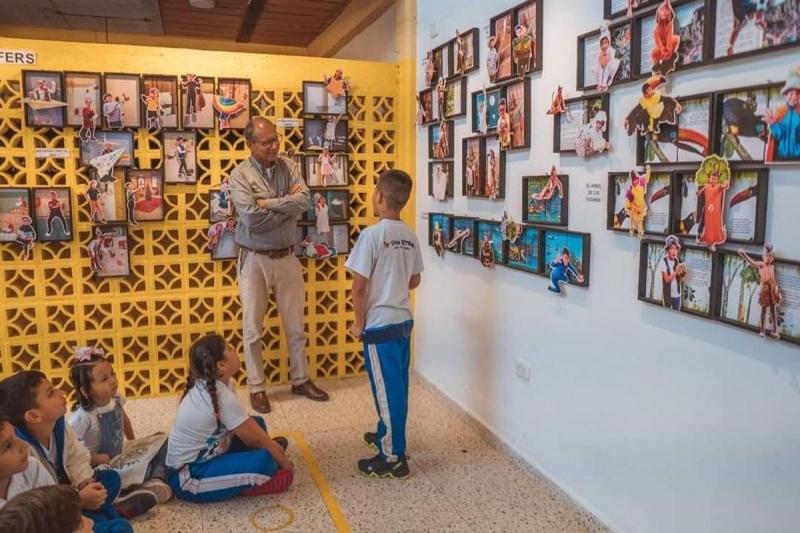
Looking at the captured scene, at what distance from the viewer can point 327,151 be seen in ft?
13.8

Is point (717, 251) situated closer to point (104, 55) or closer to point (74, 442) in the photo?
point (74, 442)

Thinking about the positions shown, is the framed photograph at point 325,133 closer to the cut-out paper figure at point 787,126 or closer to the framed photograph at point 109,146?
the framed photograph at point 109,146

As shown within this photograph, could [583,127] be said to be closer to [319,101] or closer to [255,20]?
[319,101]

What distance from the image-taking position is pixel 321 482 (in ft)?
9.71

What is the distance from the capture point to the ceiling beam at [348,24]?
196 inches

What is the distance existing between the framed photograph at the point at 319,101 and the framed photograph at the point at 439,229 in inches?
37.7

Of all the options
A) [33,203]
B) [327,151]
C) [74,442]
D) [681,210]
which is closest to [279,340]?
[327,151]

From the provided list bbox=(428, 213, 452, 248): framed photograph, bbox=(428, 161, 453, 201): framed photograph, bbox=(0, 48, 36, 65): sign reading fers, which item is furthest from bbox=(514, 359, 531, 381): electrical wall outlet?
bbox=(0, 48, 36, 65): sign reading fers

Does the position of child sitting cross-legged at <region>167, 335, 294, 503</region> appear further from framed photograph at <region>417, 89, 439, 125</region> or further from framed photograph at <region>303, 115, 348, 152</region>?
framed photograph at <region>417, 89, 439, 125</region>

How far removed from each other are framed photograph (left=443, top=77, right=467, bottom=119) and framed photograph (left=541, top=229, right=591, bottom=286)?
1.07m

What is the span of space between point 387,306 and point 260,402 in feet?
4.53

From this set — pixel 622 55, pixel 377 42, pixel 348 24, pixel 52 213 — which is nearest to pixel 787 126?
pixel 622 55

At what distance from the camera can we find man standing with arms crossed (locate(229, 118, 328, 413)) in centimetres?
371

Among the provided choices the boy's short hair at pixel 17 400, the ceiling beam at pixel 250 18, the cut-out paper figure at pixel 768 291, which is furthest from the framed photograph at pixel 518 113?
the ceiling beam at pixel 250 18
